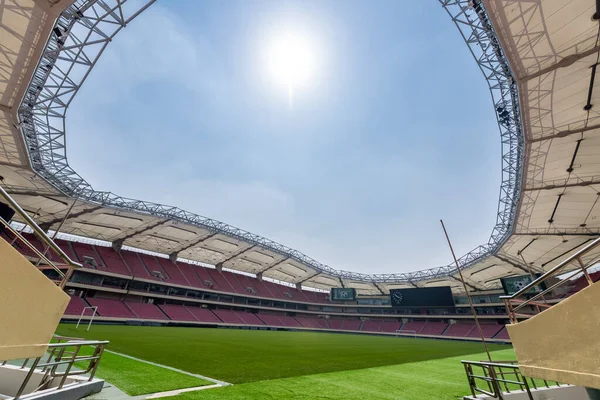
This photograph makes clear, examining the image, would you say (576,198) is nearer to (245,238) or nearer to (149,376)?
(149,376)

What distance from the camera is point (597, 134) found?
40.8 feet

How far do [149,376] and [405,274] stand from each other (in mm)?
45369

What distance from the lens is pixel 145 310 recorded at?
3397cm

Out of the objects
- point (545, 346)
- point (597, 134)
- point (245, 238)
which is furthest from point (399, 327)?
point (545, 346)

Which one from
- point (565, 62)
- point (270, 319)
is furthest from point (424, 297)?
point (565, 62)

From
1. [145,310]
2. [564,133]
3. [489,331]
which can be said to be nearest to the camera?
[564,133]

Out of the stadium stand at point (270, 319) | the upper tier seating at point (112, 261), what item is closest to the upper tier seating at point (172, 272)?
the upper tier seating at point (112, 261)

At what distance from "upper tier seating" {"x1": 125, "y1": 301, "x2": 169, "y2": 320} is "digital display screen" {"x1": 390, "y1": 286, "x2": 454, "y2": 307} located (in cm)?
3623

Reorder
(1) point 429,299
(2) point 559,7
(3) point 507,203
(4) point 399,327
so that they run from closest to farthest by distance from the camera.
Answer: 1. (2) point 559,7
2. (3) point 507,203
3. (1) point 429,299
4. (4) point 399,327

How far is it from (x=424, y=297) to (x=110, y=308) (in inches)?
1759

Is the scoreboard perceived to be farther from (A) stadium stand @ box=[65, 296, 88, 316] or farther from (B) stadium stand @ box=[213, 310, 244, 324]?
(A) stadium stand @ box=[65, 296, 88, 316]

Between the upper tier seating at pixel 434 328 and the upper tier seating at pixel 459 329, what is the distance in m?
1.07

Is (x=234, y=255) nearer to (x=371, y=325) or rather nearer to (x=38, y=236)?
(x=371, y=325)

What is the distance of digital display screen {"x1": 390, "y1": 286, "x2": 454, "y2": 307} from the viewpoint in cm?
4109
